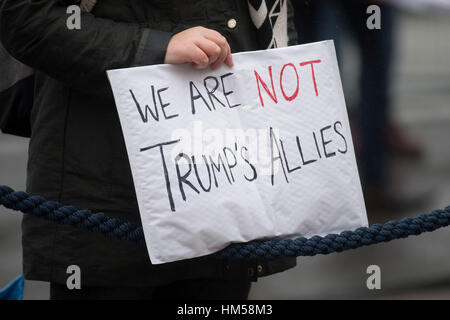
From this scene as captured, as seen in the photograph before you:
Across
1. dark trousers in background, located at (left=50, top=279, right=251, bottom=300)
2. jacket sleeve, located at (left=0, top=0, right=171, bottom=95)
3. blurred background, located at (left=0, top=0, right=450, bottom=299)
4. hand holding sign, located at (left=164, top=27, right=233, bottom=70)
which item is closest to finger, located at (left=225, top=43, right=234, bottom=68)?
hand holding sign, located at (left=164, top=27, right=233, bottom=70)

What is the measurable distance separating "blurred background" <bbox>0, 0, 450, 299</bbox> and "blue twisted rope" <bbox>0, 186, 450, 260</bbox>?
1.53m

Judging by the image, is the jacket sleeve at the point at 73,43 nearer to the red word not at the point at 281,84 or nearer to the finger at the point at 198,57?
the finger at the point at 198,57

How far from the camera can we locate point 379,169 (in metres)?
4.45

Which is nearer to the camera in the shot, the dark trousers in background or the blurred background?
the dark trousers in background

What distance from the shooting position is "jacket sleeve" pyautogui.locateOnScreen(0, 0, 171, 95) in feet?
5.22

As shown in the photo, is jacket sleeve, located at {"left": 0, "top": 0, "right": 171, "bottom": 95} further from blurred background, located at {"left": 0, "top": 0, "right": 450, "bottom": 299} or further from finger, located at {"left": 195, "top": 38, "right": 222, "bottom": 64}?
blurred background, located at {"left": 0, "top": 0, "right": 450, "bottom": 299}

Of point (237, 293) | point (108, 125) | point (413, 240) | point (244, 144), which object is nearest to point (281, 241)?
point (244, 144)

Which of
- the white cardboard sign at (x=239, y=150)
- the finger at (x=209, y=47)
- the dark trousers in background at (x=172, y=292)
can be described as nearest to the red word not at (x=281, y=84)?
the white cardboard sign at (x=239, y=150)

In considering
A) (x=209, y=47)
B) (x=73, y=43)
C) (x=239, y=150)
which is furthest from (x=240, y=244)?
(x=73, y=43)

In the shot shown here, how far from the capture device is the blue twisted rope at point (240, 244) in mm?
1617

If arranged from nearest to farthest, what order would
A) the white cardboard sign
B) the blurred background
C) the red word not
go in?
the white cardboard sign
the red word not
the blurred background

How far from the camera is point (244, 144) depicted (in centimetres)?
163

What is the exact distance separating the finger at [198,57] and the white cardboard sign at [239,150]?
0.04 meters
